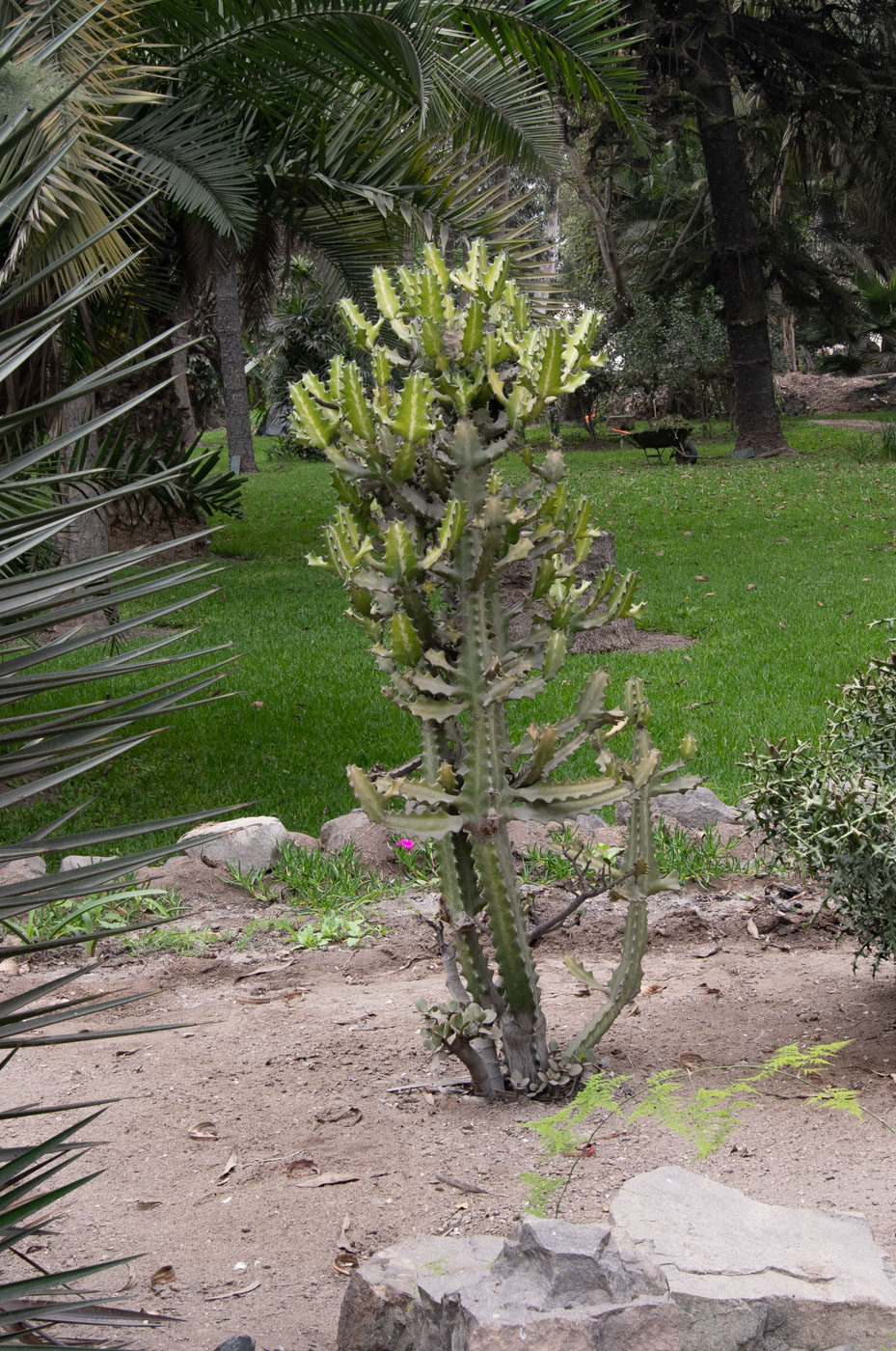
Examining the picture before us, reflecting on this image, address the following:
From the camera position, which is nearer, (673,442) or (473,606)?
(473,606)

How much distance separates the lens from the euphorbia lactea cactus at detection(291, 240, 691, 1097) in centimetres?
276

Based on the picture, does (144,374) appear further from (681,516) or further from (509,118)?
(681,516)

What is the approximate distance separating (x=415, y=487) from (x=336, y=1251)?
1680 millimetres

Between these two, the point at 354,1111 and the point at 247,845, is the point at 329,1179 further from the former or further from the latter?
the point at 247,845

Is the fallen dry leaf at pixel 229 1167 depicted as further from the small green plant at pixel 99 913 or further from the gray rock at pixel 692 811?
the gray rock at pixel 692 811

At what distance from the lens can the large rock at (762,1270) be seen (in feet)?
5.84

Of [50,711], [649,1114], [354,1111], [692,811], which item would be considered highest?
[50,711]

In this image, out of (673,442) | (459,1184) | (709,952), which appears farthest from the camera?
(673,442)

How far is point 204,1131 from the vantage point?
9.57 ft

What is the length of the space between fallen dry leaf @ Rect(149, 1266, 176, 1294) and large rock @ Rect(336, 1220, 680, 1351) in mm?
485

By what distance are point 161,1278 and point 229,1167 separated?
0.43 metres

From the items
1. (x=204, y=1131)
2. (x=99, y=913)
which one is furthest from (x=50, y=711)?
(x=99, y=913)

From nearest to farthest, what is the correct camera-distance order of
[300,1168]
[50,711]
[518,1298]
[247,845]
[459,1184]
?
1. [50,711]
2. [518,1298]
3. [459,1184]
4. [300,1168]
5. [247,845]

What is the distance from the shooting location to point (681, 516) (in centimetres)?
1467
